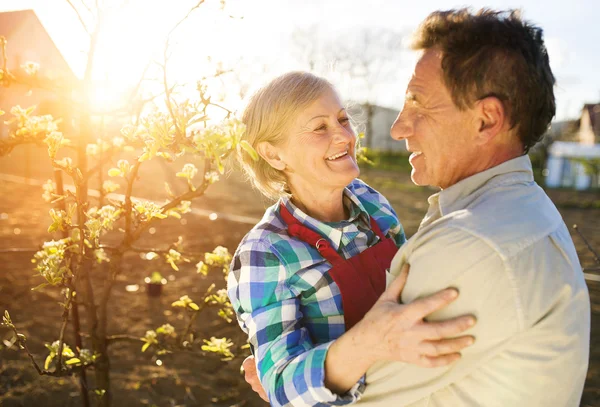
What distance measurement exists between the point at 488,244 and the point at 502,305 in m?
0.16

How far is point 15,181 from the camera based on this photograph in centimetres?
1306

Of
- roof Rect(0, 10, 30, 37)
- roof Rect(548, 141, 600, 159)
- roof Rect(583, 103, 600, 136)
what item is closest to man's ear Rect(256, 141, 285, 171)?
roof Rect(0, 10, 30, 37)

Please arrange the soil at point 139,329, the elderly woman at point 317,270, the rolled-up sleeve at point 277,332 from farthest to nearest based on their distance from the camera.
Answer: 1. the soil at point 139,329
2. the rolled-up sleeve at point 277,332
3. the elderly woman at point 317,270

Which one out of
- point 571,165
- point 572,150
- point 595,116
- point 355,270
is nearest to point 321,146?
point 355,270

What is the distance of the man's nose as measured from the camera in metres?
1.99

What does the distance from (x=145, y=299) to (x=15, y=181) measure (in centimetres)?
910

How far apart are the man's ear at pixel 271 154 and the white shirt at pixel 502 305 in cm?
106

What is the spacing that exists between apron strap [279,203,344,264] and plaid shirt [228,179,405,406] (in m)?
0.02

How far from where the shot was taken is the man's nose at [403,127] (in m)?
1.99

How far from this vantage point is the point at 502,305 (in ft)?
4.48

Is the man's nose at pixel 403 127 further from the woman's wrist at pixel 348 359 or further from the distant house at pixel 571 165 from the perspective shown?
the distant house at pixel 571 165

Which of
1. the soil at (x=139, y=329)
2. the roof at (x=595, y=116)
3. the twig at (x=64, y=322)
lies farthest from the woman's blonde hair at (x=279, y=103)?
the roof at (x=595, y=116)

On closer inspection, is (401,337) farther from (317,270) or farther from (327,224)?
(327,224)

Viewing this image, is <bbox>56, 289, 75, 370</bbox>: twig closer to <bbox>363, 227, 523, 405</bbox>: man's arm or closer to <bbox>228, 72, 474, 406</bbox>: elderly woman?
<bbox>228, 72, 474, 406</bbox>: elderly woman
